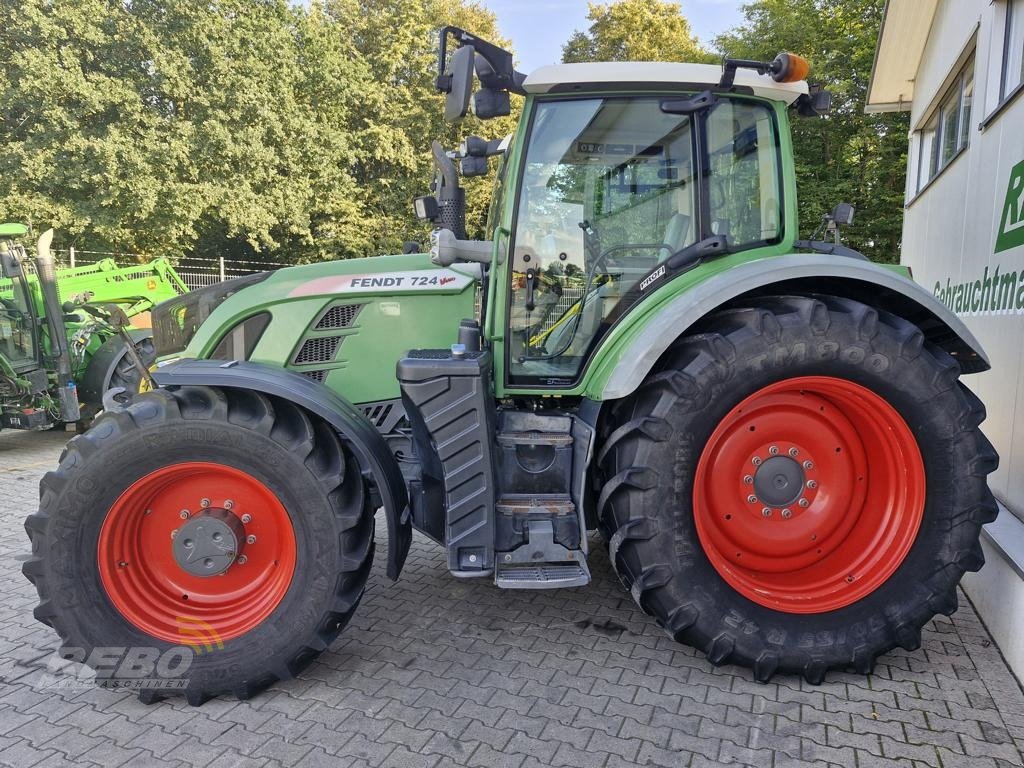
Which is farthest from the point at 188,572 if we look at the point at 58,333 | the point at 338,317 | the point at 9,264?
the point at 9,264

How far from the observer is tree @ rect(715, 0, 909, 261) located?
1662 cm

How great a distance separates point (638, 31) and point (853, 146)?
1575cm

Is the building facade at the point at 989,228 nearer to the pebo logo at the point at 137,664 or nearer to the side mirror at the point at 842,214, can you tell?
the side mirror at the point at 842,214

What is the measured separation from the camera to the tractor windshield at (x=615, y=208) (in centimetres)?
300

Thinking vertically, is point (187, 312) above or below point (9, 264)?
below

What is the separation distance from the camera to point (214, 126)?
1792 cm

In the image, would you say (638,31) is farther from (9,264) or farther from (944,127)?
(9,264)

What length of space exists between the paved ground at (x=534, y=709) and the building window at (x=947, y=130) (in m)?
5.54

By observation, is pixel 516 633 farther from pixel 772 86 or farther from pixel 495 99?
pixel 772 86

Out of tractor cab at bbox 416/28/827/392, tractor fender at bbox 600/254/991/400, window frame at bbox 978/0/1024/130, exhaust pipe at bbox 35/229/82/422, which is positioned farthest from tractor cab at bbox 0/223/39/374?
window frame at bbox 978/0/1024/130

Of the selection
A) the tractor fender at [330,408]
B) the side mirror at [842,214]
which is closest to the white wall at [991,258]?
the side mirror at [842,214]

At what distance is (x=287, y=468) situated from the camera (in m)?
2.63

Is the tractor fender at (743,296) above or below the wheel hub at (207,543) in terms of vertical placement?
above

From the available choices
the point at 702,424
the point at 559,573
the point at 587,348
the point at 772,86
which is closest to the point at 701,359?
the point at 702,424
